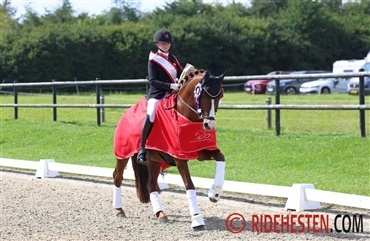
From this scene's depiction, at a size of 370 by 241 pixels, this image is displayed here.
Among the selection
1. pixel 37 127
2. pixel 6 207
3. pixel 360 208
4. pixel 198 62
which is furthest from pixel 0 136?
pixel 198 62

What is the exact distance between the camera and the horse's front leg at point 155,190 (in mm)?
9719

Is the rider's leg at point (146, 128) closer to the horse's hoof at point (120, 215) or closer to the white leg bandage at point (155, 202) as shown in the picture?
the white leg bandage at point (155, 202)

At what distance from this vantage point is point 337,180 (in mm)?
11898

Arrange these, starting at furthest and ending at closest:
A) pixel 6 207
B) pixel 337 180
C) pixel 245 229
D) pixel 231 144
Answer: pixel 231 144, pixel 337 180, pixel 6 207, pixel 245 229

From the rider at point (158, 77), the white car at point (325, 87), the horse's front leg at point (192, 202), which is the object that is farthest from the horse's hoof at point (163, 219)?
the white car at point (325, 87)

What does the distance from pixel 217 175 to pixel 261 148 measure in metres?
5.47

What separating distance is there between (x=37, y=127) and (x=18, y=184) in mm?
7424

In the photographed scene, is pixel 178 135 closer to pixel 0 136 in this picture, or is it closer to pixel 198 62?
pixel 0 136

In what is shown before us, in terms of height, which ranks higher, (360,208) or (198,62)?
(198,62)

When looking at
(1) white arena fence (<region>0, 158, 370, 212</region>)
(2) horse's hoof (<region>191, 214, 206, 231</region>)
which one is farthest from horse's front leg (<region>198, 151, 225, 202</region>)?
(1) white arena fence (<region>0, 158, 370, 212</region>)

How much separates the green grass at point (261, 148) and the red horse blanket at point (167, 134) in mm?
2920

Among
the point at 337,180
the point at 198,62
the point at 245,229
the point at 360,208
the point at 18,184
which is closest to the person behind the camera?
the point at 245,229

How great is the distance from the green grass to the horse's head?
3.04 metres

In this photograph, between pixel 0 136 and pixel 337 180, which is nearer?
pixel 337 180
